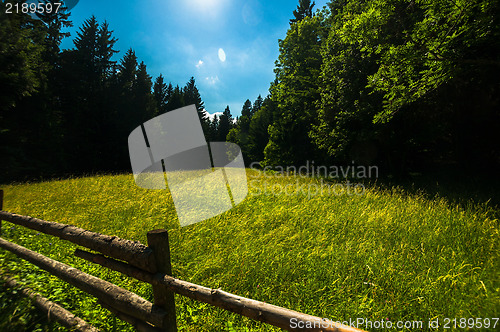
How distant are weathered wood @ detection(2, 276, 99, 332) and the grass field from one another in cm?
12

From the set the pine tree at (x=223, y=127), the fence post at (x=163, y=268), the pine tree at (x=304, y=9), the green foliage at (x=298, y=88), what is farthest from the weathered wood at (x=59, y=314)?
the pine tree at (x=223, y=127)

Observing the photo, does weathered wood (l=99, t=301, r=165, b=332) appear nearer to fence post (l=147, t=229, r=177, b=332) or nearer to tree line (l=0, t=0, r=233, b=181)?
fence post (l=147, t=229, r=177, b=332)

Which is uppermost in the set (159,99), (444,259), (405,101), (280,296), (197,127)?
(159,99)

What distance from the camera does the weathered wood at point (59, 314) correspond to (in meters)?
2.22

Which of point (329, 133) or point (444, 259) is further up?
point (329, 133)

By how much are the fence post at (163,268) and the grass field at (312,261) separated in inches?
29.0

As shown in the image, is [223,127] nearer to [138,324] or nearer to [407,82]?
[407,82]

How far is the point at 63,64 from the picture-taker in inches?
1032

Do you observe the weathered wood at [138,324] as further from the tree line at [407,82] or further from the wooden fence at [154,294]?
the tree line at [407,82]

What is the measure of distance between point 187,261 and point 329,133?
12.2 metres

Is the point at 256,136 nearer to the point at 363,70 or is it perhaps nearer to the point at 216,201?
the point at 363,70

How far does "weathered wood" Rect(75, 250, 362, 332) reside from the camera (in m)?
1.34

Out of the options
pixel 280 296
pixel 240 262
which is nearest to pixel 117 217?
pixel 240 262

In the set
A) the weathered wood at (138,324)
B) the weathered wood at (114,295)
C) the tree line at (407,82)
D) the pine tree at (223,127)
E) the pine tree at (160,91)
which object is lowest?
the weathered wood at (138,324)
